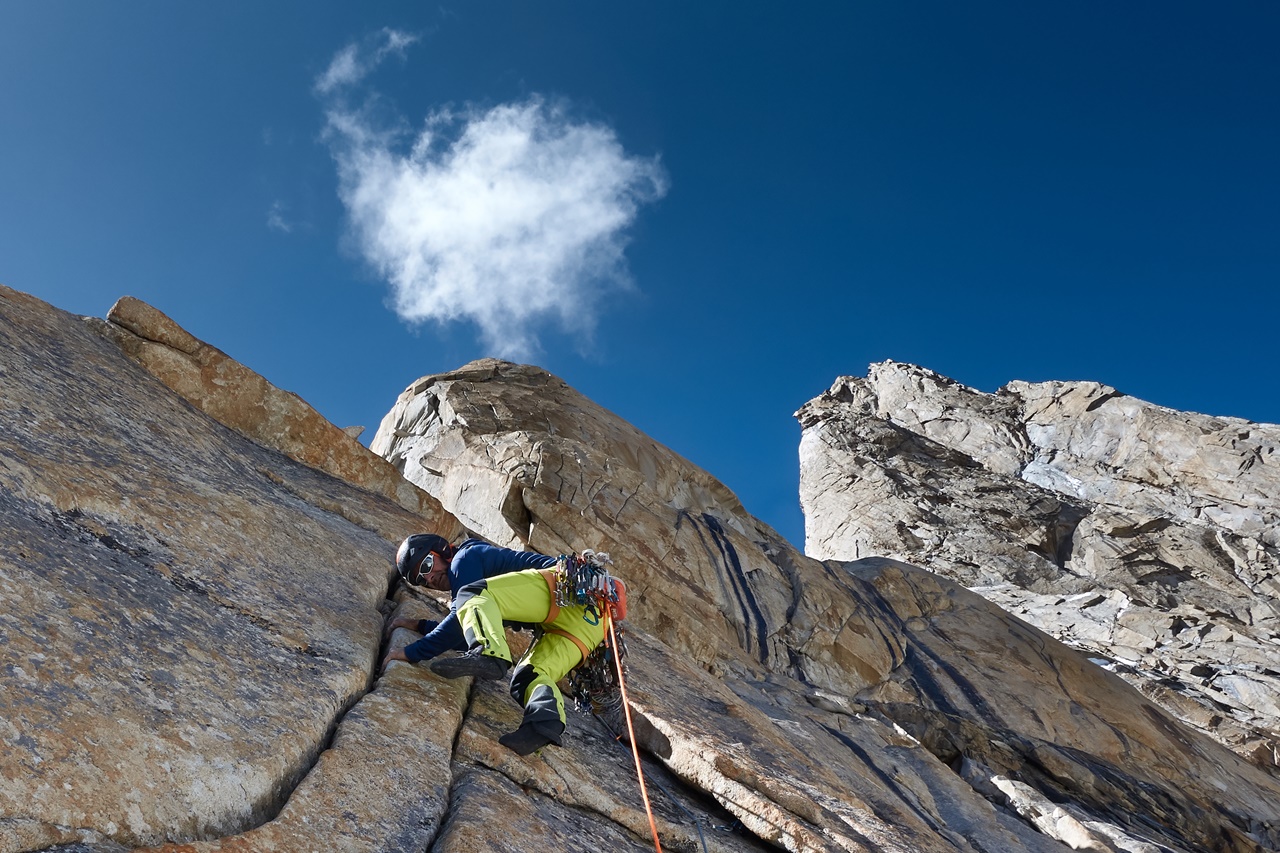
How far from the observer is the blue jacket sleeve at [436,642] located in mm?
5719

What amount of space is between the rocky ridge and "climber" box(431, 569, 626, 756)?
276 mm

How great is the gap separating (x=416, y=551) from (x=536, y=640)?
1.23 metres

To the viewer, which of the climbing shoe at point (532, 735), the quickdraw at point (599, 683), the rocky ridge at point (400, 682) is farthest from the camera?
the quickdraw at point (599, 683)

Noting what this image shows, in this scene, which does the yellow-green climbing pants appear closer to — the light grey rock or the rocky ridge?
the rocky ridge

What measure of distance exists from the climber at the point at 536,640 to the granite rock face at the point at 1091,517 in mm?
19177

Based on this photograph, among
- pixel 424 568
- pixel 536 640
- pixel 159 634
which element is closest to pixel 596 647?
pixel 536 640

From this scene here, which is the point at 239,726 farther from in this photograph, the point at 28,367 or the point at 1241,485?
the point at 1241,485

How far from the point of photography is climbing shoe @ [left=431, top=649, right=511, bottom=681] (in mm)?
5484

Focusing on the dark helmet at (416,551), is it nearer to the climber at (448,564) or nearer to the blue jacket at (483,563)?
the climber at (448,564)

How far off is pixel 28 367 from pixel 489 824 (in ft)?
17.1

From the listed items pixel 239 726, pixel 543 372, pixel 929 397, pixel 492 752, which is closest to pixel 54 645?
pixel 239 726

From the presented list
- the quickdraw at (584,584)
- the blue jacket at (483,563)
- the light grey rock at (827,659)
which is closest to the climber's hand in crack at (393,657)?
the blue jacket at (483,563)

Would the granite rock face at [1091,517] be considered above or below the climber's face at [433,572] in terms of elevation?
above

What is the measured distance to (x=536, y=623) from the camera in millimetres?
6160
